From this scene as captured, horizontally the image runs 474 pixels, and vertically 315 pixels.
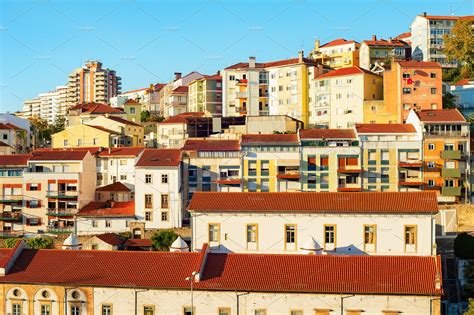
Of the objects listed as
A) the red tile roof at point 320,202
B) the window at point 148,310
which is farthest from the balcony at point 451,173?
the window at point 148,310

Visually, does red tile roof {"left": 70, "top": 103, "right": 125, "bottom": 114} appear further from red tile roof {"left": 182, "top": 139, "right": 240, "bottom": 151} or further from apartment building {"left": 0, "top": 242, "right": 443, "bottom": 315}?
apartment building {"left": 0, "top": 242, "right": 443, "bottom": 315}

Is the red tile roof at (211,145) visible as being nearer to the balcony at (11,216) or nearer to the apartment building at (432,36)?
the balcony at (11,216)

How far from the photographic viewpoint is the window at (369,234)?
94.1 ft

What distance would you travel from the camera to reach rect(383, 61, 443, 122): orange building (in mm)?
46344

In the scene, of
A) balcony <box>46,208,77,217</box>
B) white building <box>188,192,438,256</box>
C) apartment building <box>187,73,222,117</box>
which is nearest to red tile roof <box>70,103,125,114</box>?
apartment building <box>187,73,222,117</box>

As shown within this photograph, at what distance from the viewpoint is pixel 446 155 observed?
1582 inches

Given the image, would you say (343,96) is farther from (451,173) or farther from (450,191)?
(450,191)

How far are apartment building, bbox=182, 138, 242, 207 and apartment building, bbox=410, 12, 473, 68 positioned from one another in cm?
2783

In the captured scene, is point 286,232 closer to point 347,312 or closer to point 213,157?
point 347,312

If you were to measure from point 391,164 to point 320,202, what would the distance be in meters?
12.0

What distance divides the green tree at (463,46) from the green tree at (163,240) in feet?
95.2

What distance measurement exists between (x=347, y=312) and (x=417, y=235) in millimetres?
5777

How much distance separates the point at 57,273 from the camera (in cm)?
2569

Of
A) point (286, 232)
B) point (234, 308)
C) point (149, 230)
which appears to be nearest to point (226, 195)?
point (286, 232)
